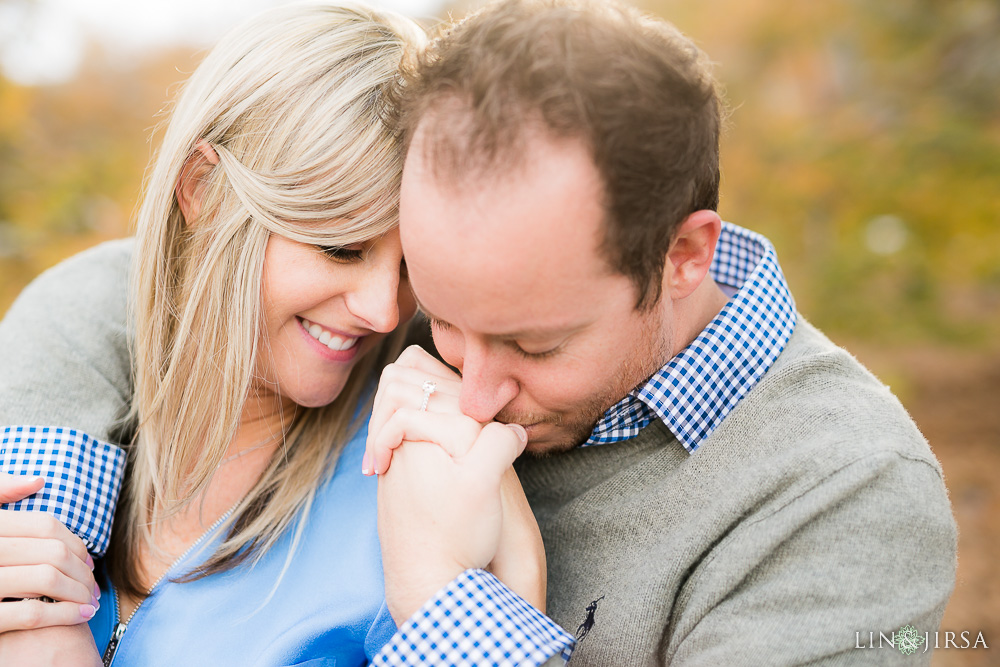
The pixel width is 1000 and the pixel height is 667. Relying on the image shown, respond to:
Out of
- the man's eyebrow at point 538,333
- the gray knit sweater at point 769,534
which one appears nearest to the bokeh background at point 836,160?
the man's eyebrow at point 538,333

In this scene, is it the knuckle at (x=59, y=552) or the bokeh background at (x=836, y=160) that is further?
the bokeh background at (x=836, y=160)

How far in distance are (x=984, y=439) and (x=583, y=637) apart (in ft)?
14.2

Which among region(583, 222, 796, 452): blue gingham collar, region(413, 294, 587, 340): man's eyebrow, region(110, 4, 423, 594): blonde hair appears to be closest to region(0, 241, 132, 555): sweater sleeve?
region(110, 4, 423, 594): blonde hair

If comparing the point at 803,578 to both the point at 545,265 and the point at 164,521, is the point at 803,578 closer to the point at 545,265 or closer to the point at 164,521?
the point at 545,265

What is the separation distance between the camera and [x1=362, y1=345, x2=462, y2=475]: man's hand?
1.73 metres

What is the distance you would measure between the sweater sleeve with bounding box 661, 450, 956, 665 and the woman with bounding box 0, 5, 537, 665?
709mm

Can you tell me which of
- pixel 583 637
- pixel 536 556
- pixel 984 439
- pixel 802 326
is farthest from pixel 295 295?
pixel 984 439

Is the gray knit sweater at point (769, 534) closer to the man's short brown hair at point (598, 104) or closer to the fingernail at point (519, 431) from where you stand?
the fingernail at point (519, 431)

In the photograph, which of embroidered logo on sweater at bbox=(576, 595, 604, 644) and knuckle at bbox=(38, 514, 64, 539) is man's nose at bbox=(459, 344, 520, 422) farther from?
knuckle at bbox=(38, 514, 64, 539)

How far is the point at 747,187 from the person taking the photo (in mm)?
3959

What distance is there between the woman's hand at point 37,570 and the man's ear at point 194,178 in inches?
27.9

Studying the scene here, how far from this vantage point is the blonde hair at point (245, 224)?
178 cm

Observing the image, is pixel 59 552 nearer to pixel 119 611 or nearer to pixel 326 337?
pixel 119 611

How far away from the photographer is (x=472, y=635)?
148 cm
